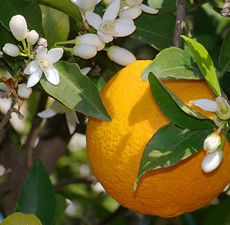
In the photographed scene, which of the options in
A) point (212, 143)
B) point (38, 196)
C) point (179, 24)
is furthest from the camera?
point (38, 196)

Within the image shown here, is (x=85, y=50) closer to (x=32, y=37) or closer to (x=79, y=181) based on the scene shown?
(x=32, y=37)

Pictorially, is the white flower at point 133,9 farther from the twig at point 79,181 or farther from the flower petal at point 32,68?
the twig at point 79,181

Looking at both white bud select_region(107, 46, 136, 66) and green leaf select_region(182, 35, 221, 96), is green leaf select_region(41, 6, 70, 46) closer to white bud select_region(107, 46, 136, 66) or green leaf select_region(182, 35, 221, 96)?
white bud select_region(107, 46, 136, 66)

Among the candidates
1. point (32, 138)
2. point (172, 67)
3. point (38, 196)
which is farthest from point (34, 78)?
point (32, 138)

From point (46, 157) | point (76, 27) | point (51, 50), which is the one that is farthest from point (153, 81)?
point (46, 157)

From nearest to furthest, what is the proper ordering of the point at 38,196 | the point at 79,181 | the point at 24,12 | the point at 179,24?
the point at 179,24 → the point at 24,12 → the point at 38,196 → the point at 79,181

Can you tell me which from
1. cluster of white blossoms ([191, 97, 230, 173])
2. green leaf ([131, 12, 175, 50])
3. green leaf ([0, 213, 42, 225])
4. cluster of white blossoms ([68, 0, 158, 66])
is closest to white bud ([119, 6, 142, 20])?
cluster of white blossoms ([68, 0, 158, 66])

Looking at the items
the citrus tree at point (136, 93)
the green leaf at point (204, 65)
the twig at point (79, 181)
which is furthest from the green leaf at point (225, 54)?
the twig at point (79, 181)
